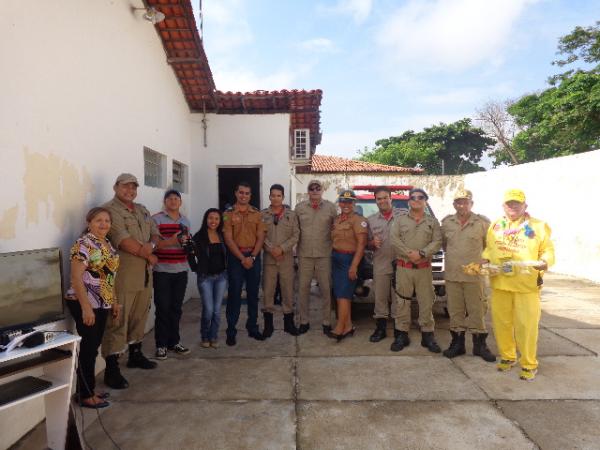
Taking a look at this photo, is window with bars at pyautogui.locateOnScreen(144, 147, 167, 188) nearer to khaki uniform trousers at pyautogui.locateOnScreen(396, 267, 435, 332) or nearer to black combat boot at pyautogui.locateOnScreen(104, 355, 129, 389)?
black combat boot at pyautogui.locateOnScreen(104, 355, 129, 389)

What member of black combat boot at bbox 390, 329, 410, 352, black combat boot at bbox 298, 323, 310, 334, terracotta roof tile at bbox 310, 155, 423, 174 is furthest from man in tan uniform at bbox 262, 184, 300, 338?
terracotta roof tile at bbox 310, 155, 423, 174

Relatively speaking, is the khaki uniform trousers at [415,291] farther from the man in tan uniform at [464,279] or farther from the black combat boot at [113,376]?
the black combat boot at [113,376]

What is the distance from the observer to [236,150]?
316 inches

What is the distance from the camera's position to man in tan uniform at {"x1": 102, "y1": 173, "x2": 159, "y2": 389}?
3.93 meters

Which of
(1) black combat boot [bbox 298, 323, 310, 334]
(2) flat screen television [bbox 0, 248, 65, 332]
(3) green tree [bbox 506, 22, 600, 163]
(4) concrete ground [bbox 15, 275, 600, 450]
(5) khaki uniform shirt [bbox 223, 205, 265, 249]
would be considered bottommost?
(4) concrete ground [bbox 15, 275, 600, 450]

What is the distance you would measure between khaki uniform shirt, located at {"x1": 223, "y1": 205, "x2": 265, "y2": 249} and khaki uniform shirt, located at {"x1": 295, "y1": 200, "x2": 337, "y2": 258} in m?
0.57

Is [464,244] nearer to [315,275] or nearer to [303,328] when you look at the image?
[315,275]

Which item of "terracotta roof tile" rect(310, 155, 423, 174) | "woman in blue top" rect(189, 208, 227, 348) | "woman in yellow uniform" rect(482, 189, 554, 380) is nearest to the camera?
"woman in yellow uniform" rect(482, 189, 554, 380)

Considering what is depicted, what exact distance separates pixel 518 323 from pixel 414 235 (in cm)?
137

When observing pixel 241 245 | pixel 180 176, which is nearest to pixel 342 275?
pixel 241 245

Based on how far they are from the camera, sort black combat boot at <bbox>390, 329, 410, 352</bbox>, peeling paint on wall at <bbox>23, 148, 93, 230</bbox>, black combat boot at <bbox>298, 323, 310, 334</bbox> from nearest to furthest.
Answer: peeling paint on wall at <bbox>23, 148, 93, 230</bbox>, black combat boot at <bbox>390, 329, 410, 352</bbox>, black combat boot at <bbox>298, 323, 310, 334</bbox>

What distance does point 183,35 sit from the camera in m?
6.41

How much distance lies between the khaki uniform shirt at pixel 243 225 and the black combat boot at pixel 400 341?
2036 millimetres

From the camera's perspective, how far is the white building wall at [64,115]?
301 cm
